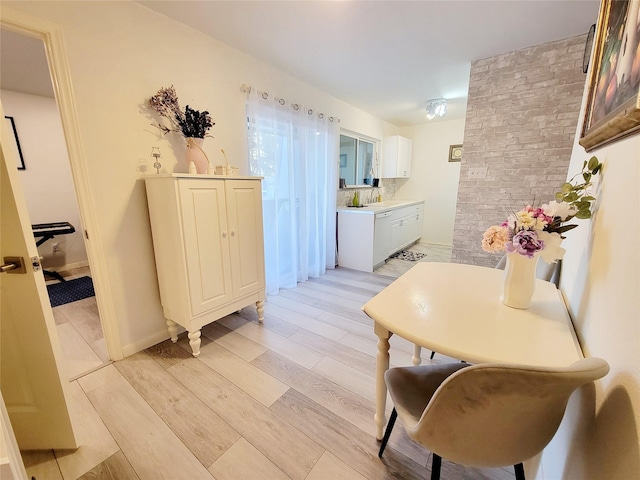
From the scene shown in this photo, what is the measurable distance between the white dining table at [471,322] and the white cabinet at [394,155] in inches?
158

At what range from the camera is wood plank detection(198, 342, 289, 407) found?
158cm

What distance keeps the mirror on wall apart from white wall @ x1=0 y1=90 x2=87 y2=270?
386 cm

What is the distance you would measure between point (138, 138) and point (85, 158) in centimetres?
36

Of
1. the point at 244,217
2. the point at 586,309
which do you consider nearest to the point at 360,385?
the point at 586,309

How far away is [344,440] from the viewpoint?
128 centimetres

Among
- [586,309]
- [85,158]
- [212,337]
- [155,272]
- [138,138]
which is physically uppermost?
[138,138]

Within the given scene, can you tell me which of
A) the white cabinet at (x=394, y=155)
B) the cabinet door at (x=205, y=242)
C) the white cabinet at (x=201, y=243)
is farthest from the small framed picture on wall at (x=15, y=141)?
the white cabinet at (x=394, y=155)

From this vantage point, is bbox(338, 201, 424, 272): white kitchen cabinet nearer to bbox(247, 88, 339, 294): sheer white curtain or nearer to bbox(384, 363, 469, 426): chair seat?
bbox(247, 88, 339, 294): sheer white curtain

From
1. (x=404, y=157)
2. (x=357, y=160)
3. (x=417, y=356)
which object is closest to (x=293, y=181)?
(x=357, y=160)

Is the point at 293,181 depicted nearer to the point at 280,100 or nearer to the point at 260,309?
the point at 280,100

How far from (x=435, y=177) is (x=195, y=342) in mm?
5243

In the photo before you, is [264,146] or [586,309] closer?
[586,309]

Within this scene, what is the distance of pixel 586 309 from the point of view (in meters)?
0.86

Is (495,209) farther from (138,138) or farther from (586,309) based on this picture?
(138,138)
